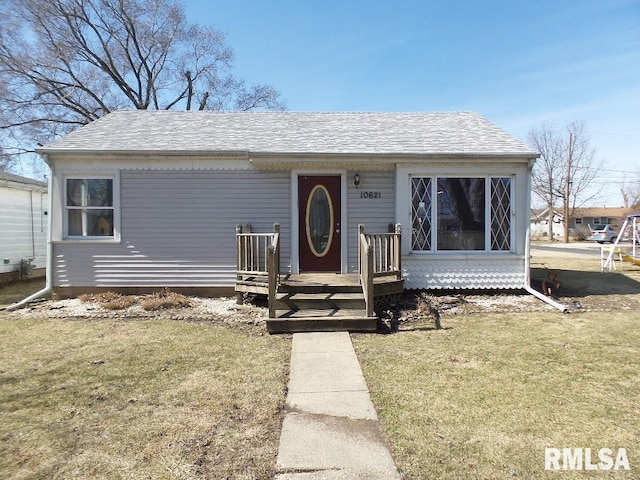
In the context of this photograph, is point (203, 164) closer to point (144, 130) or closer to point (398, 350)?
point (144, 130)

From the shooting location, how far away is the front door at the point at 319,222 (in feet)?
27.1

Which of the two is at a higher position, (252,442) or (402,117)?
(402,117)

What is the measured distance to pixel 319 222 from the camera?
8320 millimetres

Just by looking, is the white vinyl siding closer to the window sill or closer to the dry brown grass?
the window sill

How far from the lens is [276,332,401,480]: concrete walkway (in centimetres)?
261

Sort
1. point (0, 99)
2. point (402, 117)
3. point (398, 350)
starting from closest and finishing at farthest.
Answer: point (398, 350) < point (402, 117) < point (0, 99)

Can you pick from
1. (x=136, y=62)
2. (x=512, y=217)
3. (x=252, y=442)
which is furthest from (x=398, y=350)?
(x=136, y=62)

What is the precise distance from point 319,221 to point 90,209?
4972 mm

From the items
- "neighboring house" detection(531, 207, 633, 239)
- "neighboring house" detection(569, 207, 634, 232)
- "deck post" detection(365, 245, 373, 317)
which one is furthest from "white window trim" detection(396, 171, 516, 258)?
"neighboring house" detection(569, 207, 634, 232)

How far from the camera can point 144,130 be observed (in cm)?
909

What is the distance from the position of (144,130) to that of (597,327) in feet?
33.1

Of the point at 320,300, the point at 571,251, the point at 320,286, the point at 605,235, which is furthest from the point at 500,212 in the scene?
the point at 605,235

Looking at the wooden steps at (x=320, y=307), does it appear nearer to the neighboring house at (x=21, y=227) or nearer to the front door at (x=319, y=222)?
the front door at (x=319, y=222)

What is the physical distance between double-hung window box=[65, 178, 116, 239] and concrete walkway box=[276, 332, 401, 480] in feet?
18.9
